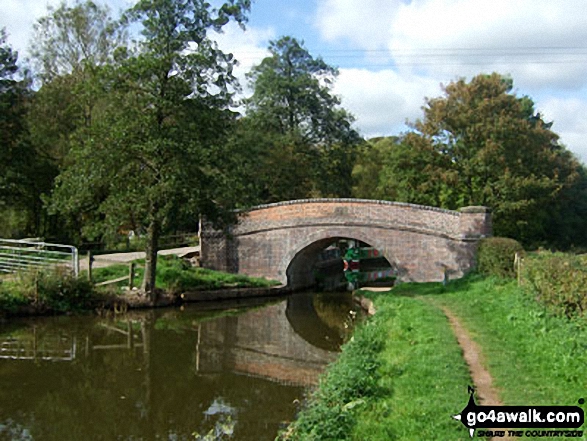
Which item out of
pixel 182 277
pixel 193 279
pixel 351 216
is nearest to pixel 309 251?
pixel 351 216

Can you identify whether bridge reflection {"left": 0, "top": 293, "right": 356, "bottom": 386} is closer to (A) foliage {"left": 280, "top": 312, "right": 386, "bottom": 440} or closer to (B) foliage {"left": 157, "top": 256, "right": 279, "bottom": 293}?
(A) foliage {"left": 280, "top": 312, "right": 386, "bottom": 440}

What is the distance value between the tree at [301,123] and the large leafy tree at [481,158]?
5109mm

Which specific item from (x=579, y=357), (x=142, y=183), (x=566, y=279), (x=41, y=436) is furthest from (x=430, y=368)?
(x=142, y=183)

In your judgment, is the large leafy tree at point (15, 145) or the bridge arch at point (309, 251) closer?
the bridge arch at point (309, 251)

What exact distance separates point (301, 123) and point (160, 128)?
15.1 metres

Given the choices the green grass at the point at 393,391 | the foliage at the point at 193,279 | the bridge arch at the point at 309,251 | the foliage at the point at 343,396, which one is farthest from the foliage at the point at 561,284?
the foliage at the point at 193,279

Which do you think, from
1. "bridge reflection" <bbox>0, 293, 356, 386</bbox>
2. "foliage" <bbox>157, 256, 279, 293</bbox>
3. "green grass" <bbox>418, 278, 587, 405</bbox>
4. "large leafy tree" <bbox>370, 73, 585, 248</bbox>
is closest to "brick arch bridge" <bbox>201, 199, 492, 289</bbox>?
"foliage" <bbox>157, 256, 279, 293</bbox>

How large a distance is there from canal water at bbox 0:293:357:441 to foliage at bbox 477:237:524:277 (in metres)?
3.81

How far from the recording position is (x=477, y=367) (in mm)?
7281

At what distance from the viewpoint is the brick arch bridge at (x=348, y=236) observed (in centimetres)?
1677

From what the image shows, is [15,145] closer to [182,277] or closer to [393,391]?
[182,277]

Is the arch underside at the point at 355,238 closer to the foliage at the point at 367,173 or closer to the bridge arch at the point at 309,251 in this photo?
the bridge arch at the point at 309,251

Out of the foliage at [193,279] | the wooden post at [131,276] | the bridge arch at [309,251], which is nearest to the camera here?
the wooden post at [131,276]

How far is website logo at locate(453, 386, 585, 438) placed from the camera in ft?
16.5
